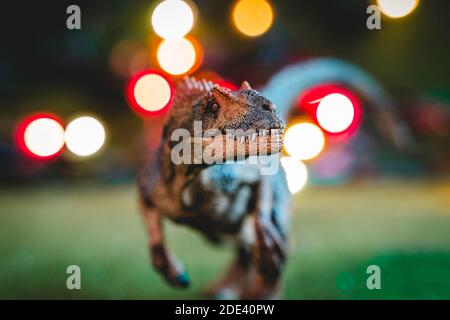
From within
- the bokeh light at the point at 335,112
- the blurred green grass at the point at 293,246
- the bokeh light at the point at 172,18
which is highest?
the bokeh light at the point at 172,18

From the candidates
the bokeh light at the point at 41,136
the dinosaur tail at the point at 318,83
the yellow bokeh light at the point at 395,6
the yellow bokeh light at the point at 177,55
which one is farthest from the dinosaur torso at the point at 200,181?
the bokeh light at the point at 41,136

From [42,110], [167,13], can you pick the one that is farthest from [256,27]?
[42,110]

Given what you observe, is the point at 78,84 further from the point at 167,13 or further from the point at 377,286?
the point at 377,286

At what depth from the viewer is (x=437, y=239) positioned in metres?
4.12

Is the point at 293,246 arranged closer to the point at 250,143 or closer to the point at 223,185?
the point at 223,185

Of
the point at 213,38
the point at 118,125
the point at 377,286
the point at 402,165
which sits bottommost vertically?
the point at 377,286

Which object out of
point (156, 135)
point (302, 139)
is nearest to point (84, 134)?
point (156, 135)

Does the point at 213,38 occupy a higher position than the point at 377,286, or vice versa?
the point at 213,38

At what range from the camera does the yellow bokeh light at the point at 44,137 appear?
6.73m

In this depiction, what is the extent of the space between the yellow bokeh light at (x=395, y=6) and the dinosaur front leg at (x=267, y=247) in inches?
104

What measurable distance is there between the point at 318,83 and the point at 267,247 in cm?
132

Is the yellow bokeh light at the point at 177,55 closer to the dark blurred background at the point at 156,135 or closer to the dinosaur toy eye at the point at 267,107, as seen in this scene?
the dark blurred background at the point at 156,135

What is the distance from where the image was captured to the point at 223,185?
6.86 feet
